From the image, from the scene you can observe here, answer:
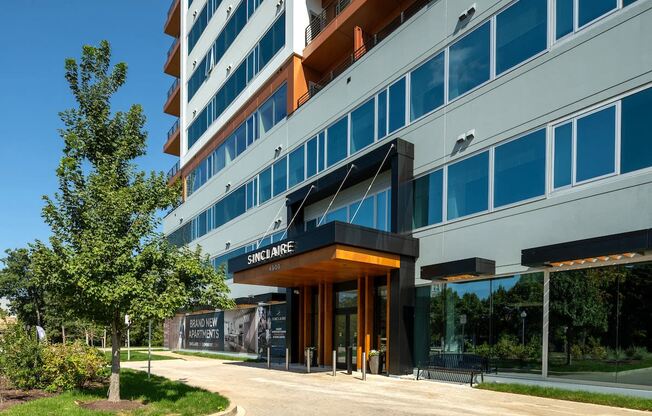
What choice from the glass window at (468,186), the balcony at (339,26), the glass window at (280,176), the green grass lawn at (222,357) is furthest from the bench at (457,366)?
the balcony at (339,26)

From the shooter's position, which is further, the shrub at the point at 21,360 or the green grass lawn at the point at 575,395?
the shrub at the point at 21,360

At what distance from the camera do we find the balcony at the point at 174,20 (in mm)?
51219

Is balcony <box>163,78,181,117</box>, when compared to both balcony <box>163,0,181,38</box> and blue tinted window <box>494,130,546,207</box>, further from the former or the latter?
blue tinted window <box>494,130,546,207</box>

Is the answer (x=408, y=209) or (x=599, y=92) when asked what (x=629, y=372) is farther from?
(x=408, y=209)

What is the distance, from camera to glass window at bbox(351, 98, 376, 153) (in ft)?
70.2

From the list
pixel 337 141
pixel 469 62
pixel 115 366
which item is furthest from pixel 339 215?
pixel 115 366

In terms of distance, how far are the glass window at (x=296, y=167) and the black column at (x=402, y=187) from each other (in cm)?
781

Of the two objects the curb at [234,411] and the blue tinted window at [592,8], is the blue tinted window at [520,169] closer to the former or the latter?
the blue tinted window at [592,8]

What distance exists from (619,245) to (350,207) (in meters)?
12.1

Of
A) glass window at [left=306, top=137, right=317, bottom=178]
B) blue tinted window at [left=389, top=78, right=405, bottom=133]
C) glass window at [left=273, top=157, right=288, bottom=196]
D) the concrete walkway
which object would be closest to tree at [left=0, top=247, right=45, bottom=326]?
glass window at [left=273, top=157, right=288, bottom=196]

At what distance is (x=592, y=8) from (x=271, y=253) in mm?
12581

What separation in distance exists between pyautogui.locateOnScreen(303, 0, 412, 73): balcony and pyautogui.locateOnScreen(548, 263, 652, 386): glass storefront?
557 inches

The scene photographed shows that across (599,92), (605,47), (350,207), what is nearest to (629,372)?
(599,92)

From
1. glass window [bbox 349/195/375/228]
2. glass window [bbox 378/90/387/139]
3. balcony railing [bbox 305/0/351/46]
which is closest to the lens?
glass window [bbox 378/90/387/139]
